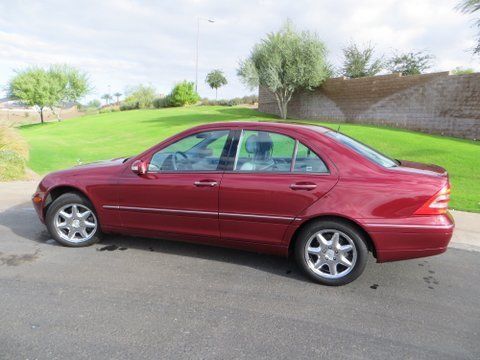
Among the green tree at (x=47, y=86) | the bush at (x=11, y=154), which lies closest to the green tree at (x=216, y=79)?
the green tree at (x=47, y=86)

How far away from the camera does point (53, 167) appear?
39.6ft

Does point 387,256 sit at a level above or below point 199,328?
above

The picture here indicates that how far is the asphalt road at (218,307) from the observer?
8.71ft

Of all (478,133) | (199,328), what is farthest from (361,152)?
(478,133)

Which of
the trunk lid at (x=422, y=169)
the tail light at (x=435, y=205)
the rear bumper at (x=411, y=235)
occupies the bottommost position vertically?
the rear bumper at (x=411, y=235)

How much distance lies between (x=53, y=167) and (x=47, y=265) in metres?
9.08

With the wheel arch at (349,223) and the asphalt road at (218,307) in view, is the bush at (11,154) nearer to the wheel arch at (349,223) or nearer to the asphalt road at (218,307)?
the asphalt road at (218,307)

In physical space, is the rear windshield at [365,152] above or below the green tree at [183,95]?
below

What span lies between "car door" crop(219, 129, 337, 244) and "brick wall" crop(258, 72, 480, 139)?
57.2 feet

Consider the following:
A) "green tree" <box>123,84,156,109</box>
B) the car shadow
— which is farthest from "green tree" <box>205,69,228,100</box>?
the car shadow

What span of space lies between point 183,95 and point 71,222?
47.7m

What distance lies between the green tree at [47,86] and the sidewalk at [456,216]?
146 feet

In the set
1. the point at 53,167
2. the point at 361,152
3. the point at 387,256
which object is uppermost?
the point at 361,152

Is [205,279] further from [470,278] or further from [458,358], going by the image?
[470,278]
